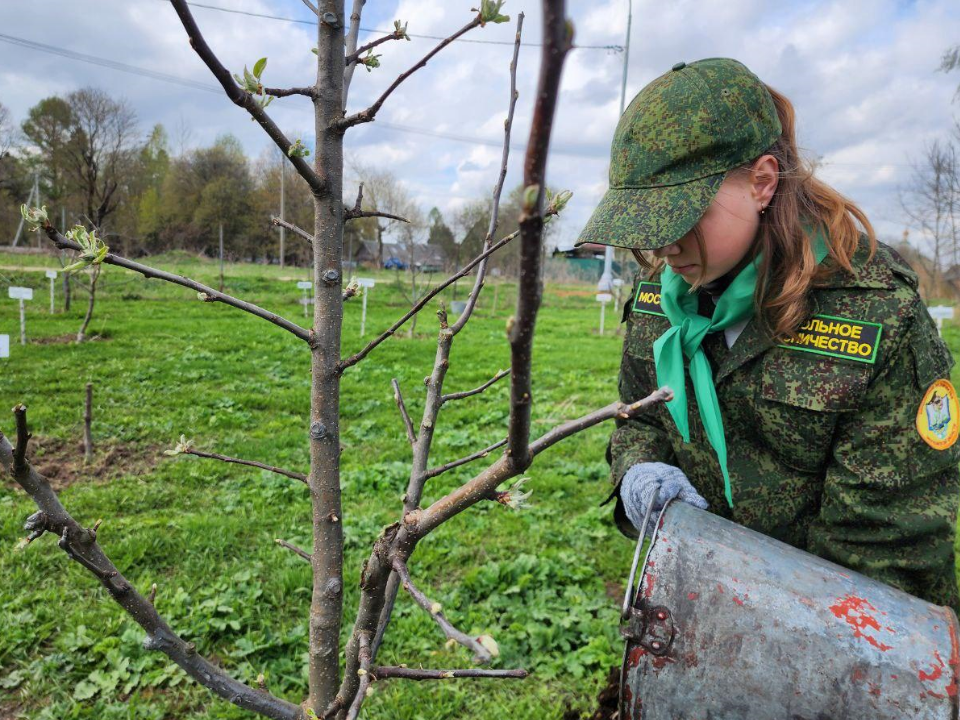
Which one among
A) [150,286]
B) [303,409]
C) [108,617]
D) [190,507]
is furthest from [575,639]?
[150,286]

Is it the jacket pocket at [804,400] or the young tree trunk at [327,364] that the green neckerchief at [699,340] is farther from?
the young tree trunk at [327,364]

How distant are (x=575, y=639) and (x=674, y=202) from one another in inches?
90.6

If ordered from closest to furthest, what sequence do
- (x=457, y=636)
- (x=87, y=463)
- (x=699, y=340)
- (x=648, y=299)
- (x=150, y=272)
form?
(x=457, y=636)
(x=150, y=272)
(x=699, y=340)
(x=648, y=299)
(x=87, y=463)

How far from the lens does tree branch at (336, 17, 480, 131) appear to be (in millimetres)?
1045

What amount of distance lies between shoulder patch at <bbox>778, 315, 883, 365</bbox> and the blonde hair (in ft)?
0.10

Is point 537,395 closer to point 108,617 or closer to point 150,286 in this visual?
point 108,617

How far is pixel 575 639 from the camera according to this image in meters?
2.97

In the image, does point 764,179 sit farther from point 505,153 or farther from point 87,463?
point 87,463

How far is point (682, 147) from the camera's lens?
1.45 m

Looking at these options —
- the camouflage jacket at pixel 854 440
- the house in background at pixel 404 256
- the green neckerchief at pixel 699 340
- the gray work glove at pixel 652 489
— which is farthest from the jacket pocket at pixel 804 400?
the house in background at pixel 404 256

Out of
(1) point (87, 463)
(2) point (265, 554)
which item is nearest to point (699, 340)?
(2) point (265, 554)

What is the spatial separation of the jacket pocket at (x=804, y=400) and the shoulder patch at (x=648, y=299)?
0.38 metres

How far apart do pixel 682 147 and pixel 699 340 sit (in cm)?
53

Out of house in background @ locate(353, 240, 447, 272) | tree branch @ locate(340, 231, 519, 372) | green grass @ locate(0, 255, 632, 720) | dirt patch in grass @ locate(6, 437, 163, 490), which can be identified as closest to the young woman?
tree branch @ locate(340, 231, 519, 372)
